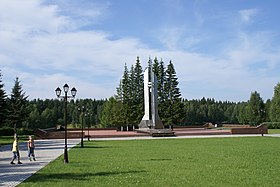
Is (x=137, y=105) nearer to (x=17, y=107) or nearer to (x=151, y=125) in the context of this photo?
(x=151, y=125)

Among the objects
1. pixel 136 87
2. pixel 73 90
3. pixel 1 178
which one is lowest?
pixel 1 178

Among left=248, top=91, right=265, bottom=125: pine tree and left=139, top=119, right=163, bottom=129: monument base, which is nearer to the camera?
left=139, top=119, right=163, bottom=129: monument base

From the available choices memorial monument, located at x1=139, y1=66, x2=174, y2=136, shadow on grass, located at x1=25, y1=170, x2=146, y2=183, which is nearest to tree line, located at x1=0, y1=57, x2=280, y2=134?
memorial monument, located at x1=139, y1=66, x2=174, y2=136

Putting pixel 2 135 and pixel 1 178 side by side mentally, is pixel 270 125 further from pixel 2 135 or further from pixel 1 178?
pixel 1 178

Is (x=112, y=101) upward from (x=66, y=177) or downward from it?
upward

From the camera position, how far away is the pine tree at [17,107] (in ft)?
176

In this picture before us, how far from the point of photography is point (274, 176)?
1214 centimetres

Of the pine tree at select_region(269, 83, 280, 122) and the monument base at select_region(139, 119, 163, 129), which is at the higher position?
the pine tree at select_region(269, 83, 280, 122)

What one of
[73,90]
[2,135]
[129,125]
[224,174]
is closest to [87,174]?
[224,174]

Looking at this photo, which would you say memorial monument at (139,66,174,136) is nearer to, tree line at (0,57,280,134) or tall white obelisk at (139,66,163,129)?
tall white obelisk at (139,66,163,129)

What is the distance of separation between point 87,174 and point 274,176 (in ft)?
21.7

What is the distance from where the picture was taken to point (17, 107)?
5478 cm

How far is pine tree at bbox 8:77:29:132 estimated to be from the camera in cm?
5369

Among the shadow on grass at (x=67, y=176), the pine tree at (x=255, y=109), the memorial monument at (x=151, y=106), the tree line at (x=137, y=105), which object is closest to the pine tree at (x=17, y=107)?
the tree line at (x=137, y=105)
